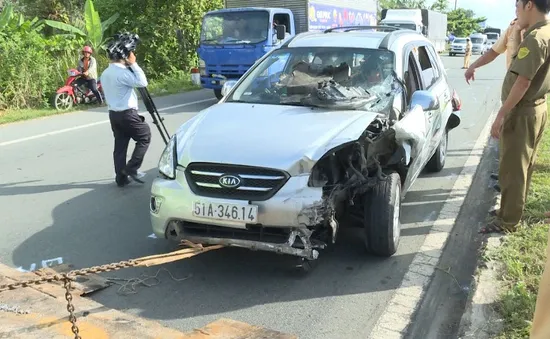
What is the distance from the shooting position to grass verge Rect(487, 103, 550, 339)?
3.28 meters

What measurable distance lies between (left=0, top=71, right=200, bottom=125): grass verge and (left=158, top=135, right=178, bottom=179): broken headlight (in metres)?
8.36

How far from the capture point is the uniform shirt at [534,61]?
404 cm

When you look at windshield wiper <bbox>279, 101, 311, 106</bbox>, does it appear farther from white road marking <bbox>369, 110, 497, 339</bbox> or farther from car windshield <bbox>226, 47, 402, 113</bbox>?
Answer: white road marking <bbox>369, 110, 497, 339</bbox>

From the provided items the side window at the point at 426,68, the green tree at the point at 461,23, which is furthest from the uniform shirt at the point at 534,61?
the green tree at the point at 461,23

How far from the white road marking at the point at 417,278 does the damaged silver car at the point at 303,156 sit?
306 mm

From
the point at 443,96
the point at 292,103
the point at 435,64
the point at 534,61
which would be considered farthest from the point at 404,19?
the point at 534,61

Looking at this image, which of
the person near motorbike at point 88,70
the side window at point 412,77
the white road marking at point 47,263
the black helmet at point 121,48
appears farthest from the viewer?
the person near motorbike at point 88,70

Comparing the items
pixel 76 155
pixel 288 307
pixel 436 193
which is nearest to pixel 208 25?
pixel 76 155

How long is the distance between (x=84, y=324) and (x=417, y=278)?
2.47 metres

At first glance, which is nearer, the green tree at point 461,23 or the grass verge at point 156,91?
the grass verge at point 156,91

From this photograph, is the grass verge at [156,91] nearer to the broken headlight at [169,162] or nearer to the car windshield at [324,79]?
the car windshield at [324,79]

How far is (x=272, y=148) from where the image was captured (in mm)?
3941

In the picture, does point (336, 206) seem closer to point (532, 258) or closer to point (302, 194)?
point (302, 194)

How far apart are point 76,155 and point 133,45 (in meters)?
2.84
